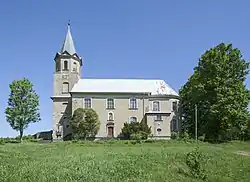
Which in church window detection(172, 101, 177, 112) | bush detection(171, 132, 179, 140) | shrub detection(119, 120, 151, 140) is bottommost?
bush detection(171, 132, 179, 140)

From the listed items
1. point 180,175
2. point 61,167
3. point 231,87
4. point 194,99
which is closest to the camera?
point 61,167

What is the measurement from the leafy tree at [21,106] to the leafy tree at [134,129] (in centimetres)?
1392

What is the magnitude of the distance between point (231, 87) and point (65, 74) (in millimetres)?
28245

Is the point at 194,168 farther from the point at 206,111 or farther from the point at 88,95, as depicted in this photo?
the point at 88,95

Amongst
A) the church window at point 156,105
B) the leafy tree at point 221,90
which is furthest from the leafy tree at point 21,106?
the leafy tree at point 221,90

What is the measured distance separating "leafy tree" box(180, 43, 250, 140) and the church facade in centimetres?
624

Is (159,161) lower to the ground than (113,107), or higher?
lower

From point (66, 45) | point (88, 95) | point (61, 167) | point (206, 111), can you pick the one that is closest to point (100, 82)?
point (88, 95)

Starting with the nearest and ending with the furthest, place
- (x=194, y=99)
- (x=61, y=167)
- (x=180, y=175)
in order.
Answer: (x=61, y=167), (x=180, y=175), (x=194, y=99)

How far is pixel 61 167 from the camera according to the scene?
1814cm

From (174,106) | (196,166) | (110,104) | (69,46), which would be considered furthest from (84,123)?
(196,166)

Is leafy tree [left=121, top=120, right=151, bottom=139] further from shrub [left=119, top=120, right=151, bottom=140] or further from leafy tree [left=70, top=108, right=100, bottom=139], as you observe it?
leafy tree [left=70, top=108, right=100, bottom=139]

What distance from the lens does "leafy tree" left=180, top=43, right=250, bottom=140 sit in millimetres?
51438

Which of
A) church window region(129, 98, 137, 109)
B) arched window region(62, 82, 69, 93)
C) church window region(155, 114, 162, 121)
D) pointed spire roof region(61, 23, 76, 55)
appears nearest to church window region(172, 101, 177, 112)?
church window region(155, 114, 162, 121)
